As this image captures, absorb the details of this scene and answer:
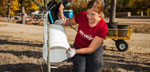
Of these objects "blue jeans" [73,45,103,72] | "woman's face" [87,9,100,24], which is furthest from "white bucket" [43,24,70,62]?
"woman's face" [87,9,100,24]

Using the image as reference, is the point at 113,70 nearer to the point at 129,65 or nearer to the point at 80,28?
the point at 129,65

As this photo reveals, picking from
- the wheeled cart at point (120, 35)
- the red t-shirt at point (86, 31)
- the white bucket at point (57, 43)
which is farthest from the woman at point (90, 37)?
the wheeled cart at point (120, 35)

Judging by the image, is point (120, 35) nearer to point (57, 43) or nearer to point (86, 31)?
point (86, 31)

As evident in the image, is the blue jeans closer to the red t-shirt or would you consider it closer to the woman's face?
the red t-shirt

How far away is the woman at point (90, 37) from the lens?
2.09 metres

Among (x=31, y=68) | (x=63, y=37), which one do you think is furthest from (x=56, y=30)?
(x=31, y=68)

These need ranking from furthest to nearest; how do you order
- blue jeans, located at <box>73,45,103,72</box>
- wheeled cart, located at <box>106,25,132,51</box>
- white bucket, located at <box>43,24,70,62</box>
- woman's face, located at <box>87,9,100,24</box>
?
1. wheeled cart, located at <box>106,25,132,51</box>
2. blue jeans, located at <box>73,45,103,72</box>
3. woman's face, located at <box>87,9,100,24</box>
4. white bucket, located at <box>43,24,70,62</box>

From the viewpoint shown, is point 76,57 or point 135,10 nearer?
point 76,57

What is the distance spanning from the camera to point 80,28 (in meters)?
2.32

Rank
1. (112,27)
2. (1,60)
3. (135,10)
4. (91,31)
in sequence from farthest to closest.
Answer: (135,10) < (112,27) < (1,60) < (91,31)

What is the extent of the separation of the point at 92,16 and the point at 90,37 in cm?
28

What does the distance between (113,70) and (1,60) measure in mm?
2956

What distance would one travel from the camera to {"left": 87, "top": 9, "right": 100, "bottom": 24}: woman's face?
Answer: 208 centimetres

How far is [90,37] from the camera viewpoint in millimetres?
2209
